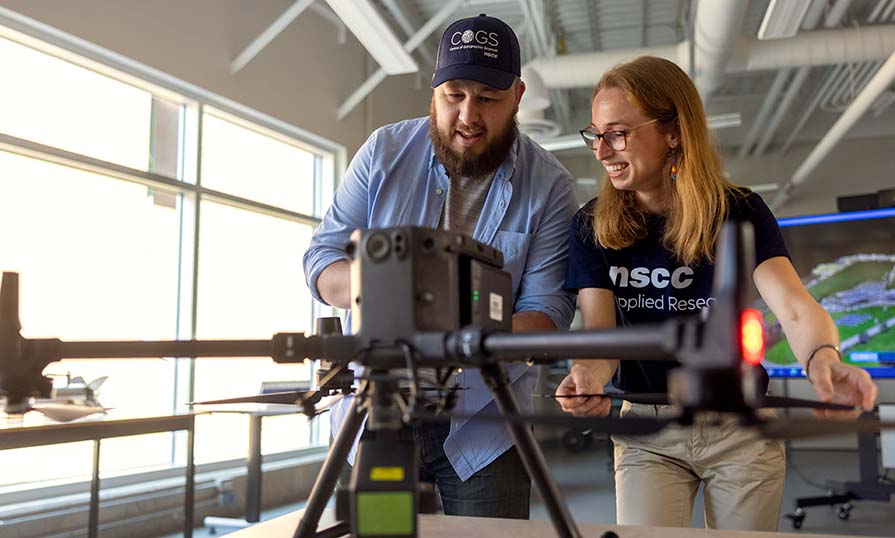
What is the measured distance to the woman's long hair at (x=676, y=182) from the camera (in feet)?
4.48

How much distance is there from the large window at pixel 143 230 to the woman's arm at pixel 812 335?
109 inches

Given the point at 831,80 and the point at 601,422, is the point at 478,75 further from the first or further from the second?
the point at 831,80

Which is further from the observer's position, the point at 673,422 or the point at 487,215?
the point at 487,215

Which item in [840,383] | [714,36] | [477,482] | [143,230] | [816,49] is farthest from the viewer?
[816,49]

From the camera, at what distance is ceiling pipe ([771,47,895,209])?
6062mm

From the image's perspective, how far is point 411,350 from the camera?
2.19 ft

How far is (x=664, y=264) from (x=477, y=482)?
0.52m

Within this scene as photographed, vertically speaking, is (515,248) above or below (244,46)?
below

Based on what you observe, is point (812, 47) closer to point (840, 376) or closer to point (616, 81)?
point (616, 81)

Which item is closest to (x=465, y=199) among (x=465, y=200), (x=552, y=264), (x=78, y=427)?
(x=465, y=200)

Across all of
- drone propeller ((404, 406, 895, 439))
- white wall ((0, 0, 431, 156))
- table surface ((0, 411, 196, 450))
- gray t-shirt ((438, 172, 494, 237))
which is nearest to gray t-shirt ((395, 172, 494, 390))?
gray t-shirt ((438, 172, 494, 237))

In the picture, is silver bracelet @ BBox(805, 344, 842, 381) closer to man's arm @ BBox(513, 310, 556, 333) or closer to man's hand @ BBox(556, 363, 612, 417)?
man's hand @ BBox(556, 363, 612, 417)

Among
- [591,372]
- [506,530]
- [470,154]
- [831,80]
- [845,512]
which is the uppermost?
[831,80]

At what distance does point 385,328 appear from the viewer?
68 centimetres
